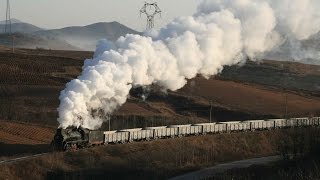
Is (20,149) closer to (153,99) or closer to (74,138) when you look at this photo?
(74,138)

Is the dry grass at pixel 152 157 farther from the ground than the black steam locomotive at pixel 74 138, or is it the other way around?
the black steam locomotive at pixel 74 138

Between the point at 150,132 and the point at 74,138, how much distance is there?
17.0 m

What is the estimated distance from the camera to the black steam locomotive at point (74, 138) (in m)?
64.2

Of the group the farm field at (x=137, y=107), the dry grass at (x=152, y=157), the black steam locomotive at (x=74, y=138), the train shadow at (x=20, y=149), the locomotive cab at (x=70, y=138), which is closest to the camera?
the dry grass at (x=152, y=157)

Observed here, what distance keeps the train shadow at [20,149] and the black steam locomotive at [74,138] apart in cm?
336

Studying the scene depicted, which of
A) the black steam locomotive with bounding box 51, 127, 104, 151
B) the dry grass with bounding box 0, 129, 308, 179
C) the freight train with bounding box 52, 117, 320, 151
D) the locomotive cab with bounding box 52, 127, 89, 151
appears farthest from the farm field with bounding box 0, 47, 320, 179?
the freight train with bounding box 52, 117, 320, 151

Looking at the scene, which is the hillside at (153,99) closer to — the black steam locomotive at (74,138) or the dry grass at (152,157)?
the dry grass at (152,157)

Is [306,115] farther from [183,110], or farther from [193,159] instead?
[193,159]

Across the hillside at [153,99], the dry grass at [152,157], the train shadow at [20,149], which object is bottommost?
the dry grass at [152,157]

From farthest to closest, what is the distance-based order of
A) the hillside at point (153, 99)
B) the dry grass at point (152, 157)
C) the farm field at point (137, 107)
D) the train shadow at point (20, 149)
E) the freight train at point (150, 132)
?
the hillside at point (153, 99), the farm field at point (137, 107), the train shadow at point (20, 149), the freight train at point (150, 132), the dry grass at point (152, 157)

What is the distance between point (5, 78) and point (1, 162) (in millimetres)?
65861

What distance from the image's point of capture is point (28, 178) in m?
58.9

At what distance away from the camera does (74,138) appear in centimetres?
6569

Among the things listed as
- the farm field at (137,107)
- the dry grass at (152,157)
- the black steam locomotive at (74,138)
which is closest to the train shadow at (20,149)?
the farm field at (137,107)
